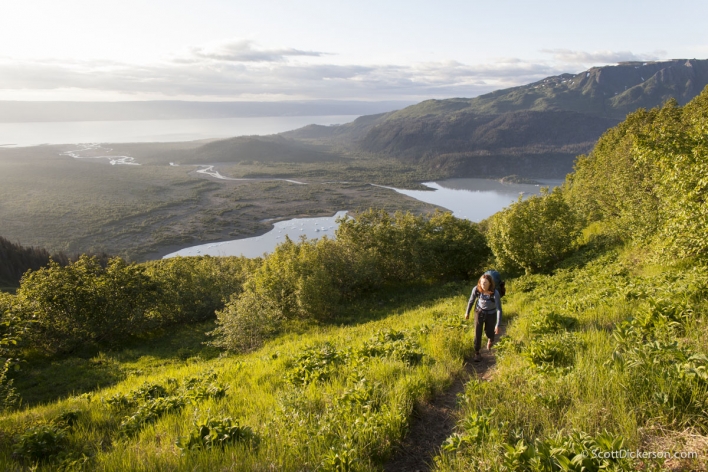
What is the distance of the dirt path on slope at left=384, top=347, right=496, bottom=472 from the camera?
4.62 m

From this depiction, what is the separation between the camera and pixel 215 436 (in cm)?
490

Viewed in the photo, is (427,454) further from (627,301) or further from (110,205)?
(110,205)

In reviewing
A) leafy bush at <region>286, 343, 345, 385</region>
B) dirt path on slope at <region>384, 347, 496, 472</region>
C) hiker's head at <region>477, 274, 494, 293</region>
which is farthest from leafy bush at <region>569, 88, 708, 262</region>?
leafy bush at <region>286, 343, 345, 385</region>

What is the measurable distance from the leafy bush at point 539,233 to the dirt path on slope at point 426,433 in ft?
67.8

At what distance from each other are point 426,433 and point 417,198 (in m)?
165

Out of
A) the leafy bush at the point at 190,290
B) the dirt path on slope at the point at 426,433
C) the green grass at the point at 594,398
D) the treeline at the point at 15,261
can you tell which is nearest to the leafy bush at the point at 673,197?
the green grass at the point at 594,398

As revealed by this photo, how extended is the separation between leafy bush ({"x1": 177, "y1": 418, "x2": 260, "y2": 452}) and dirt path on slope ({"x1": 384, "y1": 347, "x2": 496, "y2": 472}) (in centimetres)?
195

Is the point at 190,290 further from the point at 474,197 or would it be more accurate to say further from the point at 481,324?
the point at 474,197

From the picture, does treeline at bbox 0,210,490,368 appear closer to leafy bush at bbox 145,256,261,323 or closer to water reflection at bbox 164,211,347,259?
leafy bush at bbox 145,256,261,323

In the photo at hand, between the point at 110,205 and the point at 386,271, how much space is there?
14800 cm

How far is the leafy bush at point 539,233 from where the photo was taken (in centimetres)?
2455

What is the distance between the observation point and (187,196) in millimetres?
163625

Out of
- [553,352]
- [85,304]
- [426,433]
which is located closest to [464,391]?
[426,433]

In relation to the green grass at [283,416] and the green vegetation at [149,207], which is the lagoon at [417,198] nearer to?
the green vegetation at [149,207]
